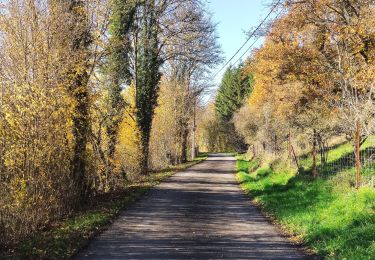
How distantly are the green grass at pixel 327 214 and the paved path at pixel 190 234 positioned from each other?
1.76 ft

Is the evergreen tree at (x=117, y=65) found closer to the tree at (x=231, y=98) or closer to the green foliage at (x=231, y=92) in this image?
the tree at (x=231, y=98)

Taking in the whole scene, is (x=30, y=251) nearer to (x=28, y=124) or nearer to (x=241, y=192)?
(x=28, y=124)

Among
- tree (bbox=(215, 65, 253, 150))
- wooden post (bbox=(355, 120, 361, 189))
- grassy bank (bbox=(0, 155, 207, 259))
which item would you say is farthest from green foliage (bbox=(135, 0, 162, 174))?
tree (bbox=(215, 65, 253, 150))

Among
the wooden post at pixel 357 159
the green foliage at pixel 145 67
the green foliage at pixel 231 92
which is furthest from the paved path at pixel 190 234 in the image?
the green foliage at pixel 231 92

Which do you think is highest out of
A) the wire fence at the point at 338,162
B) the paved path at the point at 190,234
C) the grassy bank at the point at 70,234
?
the wire fence at the point at 338,162

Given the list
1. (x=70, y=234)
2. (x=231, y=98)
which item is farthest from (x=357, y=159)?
(x=231, y=98)

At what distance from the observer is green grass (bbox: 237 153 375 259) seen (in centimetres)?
790

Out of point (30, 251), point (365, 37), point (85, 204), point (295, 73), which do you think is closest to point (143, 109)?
point (295, 73)

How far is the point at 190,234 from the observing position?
32.1 ft

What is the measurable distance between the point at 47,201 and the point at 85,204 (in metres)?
3.18

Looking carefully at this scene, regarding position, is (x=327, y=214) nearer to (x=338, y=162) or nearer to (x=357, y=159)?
(x=357, y=159)

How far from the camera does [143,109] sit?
2686cm

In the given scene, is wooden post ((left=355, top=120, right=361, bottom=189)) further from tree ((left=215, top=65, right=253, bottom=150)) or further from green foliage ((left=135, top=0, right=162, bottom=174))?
tree ((left=215, top=65, right=253, bottom=150))

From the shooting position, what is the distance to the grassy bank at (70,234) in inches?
308
